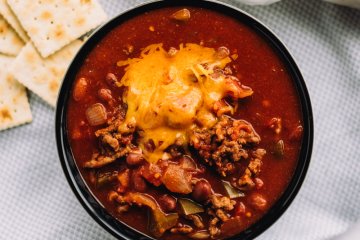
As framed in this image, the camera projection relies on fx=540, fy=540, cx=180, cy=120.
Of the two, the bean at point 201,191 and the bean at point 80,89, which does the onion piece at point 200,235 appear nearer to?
the bean at point 201,191

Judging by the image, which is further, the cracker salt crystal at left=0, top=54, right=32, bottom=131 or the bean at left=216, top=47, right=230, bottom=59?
the cracker salt crystal at left=0, top=54, right=32, bottom=131

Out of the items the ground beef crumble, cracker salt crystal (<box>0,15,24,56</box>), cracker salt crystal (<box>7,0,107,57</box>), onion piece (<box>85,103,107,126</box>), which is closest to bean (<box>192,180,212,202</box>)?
the ground beef crumble

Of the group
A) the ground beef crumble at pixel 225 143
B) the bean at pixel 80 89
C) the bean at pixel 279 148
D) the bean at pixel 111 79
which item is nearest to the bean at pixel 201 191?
the ground beef crumble at pixel 225 143

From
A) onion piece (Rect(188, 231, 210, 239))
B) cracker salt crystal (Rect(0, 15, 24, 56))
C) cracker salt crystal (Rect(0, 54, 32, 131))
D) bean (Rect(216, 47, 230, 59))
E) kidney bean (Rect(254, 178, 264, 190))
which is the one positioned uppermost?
bean (Rect(216, 47, 230, 59))

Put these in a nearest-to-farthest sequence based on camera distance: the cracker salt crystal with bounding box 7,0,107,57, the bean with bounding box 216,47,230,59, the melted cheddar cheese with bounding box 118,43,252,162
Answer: the melted cheddar cheese with bounding box 118,43,252,162, the bean with bounding box 216,47,230,59, the cracker salt crystal with bounding box 7,0,107,57

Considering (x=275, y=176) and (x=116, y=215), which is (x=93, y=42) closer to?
(x=116, y=215)

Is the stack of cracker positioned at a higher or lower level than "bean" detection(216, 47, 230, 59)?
lower

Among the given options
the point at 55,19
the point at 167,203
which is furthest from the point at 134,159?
the point at 55,19

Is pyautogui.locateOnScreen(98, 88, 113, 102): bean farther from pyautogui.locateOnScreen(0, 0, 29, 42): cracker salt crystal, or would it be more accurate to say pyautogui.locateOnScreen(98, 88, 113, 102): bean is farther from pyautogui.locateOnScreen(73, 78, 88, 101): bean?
pyautogui.locateOnScreen(0, 0, 29, 42): cracker salt crystal
